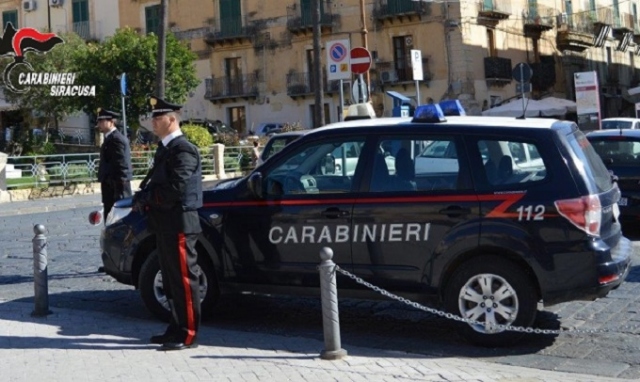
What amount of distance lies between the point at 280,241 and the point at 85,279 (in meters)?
4.07

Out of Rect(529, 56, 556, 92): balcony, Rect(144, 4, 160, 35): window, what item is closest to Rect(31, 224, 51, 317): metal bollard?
Rect(529, 56, 556, 92): balcony

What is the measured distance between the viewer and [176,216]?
7.14 meters

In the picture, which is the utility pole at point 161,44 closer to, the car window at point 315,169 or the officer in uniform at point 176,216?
the car window at point 315,169

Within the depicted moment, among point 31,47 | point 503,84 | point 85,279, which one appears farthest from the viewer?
point 503,84

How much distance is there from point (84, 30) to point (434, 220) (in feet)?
Result: 153

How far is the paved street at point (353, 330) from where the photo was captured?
22.6 feet

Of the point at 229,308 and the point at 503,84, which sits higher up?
the point at 503,84

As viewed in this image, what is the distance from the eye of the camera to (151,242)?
8.33 meters

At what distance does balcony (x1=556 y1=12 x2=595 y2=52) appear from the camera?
47.2m

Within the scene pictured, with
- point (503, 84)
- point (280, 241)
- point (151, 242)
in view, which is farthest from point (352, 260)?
point (503, 84)

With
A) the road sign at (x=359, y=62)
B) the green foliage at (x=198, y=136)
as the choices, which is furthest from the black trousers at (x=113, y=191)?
the green foliage at (x=198, y=136)

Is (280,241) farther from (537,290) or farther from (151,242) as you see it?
(537,290)

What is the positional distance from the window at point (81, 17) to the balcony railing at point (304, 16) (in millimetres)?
11999

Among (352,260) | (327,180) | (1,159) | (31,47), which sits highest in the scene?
(31,47)
